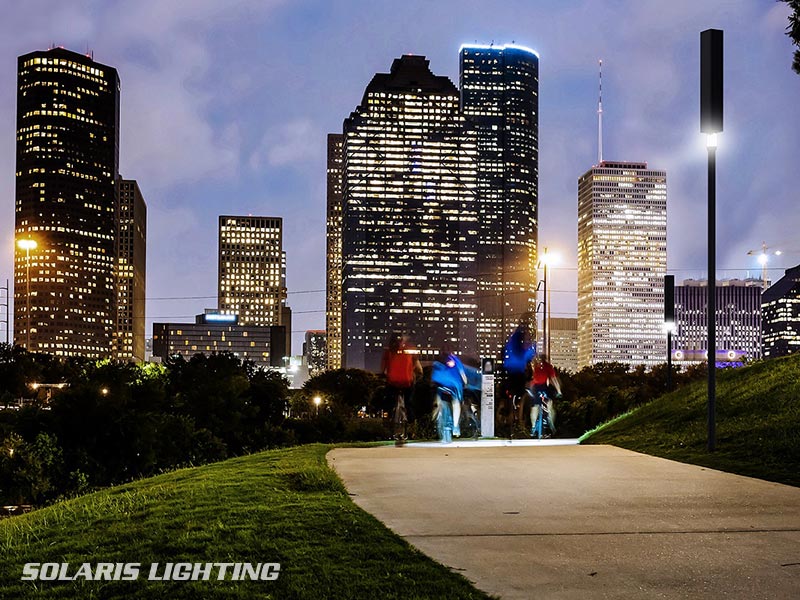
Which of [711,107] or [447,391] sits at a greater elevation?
[711,107]

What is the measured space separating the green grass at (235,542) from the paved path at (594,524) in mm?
330

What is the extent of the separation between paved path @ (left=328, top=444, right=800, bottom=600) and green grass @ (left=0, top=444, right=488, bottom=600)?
0.33m

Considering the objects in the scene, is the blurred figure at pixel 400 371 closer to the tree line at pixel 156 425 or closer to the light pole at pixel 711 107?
the tree line at pixel 156 425

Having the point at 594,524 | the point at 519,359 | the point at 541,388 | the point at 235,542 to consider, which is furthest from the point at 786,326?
the point at 235,542

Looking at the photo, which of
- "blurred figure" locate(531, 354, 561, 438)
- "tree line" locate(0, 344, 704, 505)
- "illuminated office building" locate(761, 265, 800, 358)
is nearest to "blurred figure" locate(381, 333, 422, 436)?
"tree line" locate(0, 344, 704, 505)

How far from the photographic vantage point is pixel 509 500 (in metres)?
8.05

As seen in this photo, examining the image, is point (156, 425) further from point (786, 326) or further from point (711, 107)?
point (786, 326)

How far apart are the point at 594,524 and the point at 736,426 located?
622 cm

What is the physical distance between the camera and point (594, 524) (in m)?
6.88

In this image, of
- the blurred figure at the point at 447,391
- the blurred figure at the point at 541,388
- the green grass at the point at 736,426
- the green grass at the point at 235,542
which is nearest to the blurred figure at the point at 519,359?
the blurred figure at the point at 541,388

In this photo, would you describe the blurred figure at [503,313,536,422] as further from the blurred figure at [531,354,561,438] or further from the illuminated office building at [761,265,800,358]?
the illuminated office building at [761,265,800,358]

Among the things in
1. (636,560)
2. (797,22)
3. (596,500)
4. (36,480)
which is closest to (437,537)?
(636,560)

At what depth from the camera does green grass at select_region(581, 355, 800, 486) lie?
1040 cm

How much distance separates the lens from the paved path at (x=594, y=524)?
5.24 metres
